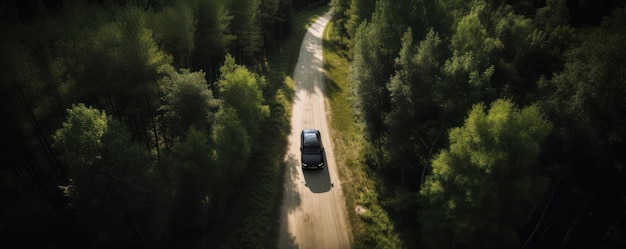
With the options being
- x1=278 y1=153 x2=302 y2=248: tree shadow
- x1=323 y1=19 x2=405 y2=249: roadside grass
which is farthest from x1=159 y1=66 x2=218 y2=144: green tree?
x1=323 y1=19 x2=405 y2=249: roadside grass

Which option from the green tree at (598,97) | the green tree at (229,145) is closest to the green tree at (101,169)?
the green tree at (229,145)

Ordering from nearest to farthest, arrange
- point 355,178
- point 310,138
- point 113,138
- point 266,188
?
1. point 113,138
2. point 266,188
3. point 355,178
4. point 310,138

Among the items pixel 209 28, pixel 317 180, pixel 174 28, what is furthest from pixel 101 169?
pixel 209 28

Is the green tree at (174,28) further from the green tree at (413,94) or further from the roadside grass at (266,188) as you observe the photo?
the green tree at (413,94)

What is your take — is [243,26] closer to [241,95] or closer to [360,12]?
[360,12]

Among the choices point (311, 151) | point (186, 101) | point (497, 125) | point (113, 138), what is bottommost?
point (311, 151)

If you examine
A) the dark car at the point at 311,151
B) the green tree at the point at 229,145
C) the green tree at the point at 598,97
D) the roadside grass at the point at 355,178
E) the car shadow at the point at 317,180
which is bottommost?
the car shadow at the point at 317,180

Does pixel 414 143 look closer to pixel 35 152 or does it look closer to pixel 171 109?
pixel 171 109
